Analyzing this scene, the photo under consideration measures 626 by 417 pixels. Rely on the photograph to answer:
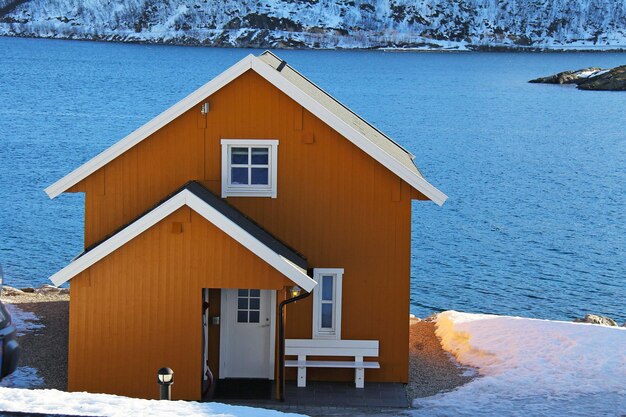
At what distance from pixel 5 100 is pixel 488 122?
4229 cm

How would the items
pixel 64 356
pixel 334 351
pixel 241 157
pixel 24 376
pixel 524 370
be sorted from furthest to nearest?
pixel 524 370 < pixel 64 356 < pixel 241 157 < pixel 334 351 < pixel 24 376

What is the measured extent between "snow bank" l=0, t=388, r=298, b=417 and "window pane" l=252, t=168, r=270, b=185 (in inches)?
280

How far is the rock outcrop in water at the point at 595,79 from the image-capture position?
135m

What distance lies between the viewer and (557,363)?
69.8 feet

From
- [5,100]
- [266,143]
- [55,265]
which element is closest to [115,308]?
[266,143]

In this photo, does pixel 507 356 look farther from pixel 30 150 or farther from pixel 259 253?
pixel 30 150

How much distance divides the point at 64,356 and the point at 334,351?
194 inches

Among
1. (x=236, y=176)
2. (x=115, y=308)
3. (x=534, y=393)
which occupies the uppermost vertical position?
(x=236, y=176)

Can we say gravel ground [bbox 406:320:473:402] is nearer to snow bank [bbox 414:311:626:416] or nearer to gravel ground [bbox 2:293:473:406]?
gravel ground [bbox 2:293:473:406]

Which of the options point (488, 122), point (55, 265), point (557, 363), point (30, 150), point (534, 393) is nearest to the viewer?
point (534, 393)

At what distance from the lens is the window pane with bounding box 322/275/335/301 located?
20375 millimetres

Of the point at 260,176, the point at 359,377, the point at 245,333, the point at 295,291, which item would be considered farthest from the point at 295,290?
the point at 260,176

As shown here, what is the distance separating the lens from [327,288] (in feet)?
66.9

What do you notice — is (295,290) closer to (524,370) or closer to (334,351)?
(334,351)
